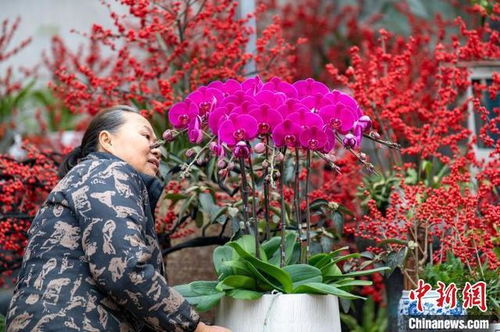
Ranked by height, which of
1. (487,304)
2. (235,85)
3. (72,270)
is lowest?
(487,304)

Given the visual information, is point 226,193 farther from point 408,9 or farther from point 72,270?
point 408,9

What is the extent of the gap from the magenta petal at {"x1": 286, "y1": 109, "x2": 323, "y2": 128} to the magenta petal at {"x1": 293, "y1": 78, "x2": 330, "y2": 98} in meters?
0.15

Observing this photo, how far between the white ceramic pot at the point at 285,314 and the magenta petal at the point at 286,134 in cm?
41

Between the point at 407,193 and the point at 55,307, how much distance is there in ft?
3.90

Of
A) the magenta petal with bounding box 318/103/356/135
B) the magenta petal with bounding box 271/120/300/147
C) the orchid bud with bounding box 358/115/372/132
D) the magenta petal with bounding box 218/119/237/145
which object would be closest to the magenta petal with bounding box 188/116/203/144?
the magenta petal with bounding box 218/119/237/145

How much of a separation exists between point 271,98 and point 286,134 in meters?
0.11

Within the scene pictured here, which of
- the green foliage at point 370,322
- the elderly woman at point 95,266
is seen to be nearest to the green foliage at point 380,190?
the green foliage at point 370,322

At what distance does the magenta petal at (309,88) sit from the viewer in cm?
229

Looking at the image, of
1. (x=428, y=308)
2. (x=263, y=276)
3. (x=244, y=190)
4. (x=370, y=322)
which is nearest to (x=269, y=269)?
(x=263, y=276)

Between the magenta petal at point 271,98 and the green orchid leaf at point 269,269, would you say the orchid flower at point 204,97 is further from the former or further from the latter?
the green orchid leaf at point 269,269

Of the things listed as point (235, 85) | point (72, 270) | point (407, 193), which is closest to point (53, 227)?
point (72, 270)

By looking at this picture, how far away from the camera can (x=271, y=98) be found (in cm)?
222

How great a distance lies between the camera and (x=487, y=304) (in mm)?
2494

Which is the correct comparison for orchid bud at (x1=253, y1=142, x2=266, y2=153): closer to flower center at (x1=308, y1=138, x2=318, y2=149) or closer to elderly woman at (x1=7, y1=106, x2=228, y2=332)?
flower center at (x1=308, y1=138, x2=318, y2=149)
